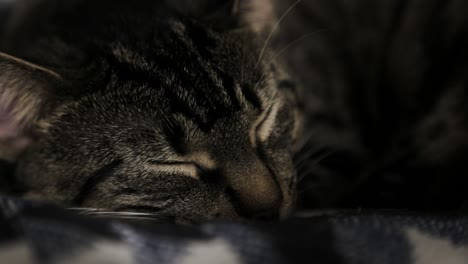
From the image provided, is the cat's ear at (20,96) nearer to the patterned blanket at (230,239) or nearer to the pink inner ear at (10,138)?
the pink inner ear at (10,138)

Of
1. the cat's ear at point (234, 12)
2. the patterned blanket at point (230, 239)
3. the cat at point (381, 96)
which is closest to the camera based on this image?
the patterned blanket at point (230, 239)

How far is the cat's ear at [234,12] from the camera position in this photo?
99 centimetres

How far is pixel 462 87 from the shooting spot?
3.76 feet

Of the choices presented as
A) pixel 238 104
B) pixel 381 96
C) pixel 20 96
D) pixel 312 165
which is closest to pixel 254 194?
pixel 238 104

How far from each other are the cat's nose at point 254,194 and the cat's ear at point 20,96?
360 mm

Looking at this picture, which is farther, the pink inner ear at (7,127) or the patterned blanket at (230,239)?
the pink inner ear at (7,127)

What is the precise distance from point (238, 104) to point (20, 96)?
1.24 feet

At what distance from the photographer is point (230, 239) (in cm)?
67

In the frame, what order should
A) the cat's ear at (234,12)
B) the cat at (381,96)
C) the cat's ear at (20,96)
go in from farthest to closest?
the cat at (381,96)
the cat's ear at (234,12)
the cat's ear at (20,96)

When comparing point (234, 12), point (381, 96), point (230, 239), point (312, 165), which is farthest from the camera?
point (381, 96)

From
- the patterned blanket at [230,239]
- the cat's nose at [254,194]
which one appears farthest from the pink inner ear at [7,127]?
the cat's nose at [254,194]

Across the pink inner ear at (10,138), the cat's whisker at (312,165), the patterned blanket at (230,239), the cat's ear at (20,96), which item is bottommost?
the patterned blanket at (230,239)

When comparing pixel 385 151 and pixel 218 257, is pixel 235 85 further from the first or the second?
pixel 385 151

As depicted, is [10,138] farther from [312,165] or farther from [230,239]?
[312,165]
